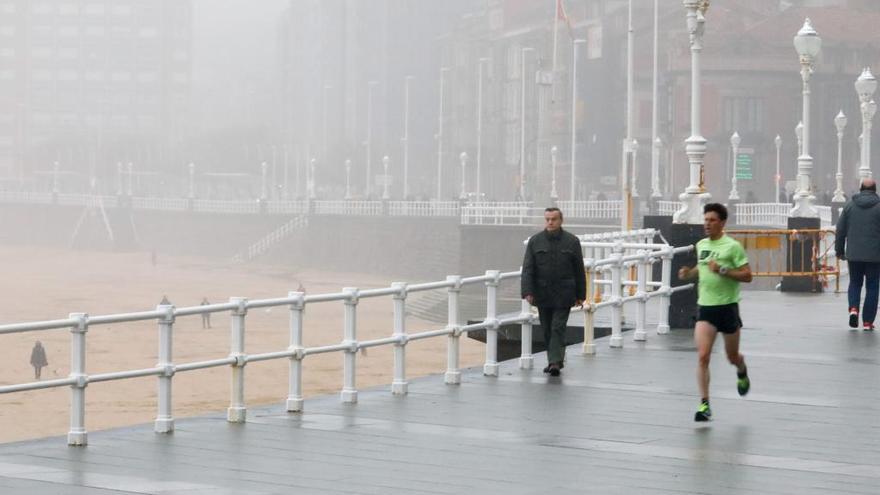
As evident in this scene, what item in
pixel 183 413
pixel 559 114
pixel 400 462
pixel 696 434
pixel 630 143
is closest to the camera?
pixel 400 462

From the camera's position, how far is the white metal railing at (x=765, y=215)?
183ft

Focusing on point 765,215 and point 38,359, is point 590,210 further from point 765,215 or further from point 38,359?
point 38,359

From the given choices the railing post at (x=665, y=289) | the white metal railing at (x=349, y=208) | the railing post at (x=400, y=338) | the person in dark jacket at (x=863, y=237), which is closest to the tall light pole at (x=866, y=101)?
the person in dark jacket at (x=863, y=237)

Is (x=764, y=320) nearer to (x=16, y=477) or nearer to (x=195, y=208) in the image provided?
(x=16, y=477)

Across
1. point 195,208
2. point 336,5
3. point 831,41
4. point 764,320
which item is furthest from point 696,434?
point 336,5

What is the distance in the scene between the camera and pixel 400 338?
637 inches

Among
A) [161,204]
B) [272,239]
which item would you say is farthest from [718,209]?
[161,204]

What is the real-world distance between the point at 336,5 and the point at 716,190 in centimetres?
8682

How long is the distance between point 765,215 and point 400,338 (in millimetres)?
43459

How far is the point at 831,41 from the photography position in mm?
100625

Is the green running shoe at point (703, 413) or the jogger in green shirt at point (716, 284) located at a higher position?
the jogger in green shirt at point (716, 284)

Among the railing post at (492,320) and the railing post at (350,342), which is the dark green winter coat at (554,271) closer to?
the railing post at (492,320)

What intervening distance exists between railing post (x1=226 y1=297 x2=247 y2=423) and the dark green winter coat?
12.9 feet

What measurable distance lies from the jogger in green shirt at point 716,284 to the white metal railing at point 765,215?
39899 mm
